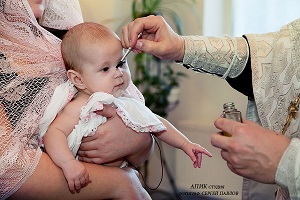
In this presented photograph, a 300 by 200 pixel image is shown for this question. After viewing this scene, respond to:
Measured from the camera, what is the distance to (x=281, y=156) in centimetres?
115

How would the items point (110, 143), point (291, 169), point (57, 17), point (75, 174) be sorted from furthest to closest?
1. point (57, 17)
2. point (110, 143)
3. point (75, 174)
4. point (291, 169)

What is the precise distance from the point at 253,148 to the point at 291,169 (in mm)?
103

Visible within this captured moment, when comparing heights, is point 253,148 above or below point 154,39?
below

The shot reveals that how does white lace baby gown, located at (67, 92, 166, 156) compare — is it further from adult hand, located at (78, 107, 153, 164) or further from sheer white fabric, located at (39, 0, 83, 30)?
sheer white fabric, located at (39, 0, 83, 30)

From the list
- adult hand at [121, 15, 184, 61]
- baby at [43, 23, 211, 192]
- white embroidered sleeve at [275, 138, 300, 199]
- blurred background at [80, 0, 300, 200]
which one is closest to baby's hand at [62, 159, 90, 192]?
baby at [43, 23, 211, 192]

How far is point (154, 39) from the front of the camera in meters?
1.57

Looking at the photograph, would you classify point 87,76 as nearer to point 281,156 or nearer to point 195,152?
point 195,152

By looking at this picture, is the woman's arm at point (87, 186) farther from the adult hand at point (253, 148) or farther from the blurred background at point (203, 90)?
the blurred background at point (203, 90)

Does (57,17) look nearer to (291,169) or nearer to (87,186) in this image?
(87,186)

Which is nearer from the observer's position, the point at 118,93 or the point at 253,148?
the point at 253,148

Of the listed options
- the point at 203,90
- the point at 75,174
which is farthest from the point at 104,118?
the point at 203,90

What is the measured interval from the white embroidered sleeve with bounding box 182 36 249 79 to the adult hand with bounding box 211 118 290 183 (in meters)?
0.38

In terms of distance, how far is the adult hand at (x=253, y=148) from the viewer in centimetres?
115

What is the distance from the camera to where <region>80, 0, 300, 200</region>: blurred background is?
10.6ft
